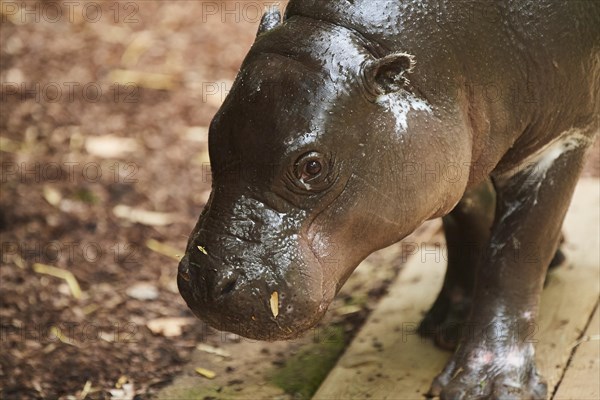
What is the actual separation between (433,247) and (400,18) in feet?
Answer: 6.11

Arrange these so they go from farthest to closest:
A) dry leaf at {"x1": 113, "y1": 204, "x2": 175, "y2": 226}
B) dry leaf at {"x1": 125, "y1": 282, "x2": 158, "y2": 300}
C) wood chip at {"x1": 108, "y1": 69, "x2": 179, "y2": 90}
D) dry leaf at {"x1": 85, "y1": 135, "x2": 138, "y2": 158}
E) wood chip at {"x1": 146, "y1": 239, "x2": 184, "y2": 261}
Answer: wood chip at {"x1": 108, "y1": 69, "x2": 179, "y2": 90} → dry leaf at {"x1": 85, "y1": 135, "x2": 138, "y2": 158} → dry leaf at {"x1": 113, "y1": 204, "x2": 175, "y2": 226} → wood chip at {"x1": 146, "y1": 239, "x2": 184, "y2": 261} → dry leaf at {"x1": 125, "y1": 282, "x2": 158, "y2": 300}

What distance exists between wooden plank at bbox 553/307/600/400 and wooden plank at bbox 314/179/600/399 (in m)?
0.03

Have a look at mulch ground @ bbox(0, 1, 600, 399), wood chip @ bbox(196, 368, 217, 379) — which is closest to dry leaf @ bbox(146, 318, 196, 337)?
mulch ground @ bbox(0, 1, 600, 399)

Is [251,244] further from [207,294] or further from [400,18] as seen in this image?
[400,18]

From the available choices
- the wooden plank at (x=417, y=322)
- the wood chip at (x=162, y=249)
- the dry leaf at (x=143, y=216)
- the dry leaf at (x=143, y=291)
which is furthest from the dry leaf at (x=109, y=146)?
the wooden plank at (x=417, y=322)

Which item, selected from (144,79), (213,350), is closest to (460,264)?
(213,350)

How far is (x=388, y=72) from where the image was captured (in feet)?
9.36

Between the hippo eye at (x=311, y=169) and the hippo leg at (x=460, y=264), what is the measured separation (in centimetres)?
111

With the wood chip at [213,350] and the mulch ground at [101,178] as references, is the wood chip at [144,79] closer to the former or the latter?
the mulch ground at [101,178]

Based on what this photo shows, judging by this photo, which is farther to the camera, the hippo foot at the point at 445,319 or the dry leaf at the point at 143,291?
the dry leaf at the point at 143,291

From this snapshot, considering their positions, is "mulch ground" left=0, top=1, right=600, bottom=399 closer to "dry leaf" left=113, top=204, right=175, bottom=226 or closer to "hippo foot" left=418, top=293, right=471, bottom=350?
"dry leaf" left=113, top=204, right=175, bottom=226

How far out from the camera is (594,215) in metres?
4.59

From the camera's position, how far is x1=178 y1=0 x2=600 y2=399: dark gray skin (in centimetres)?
280

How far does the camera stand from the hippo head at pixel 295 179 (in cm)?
280
